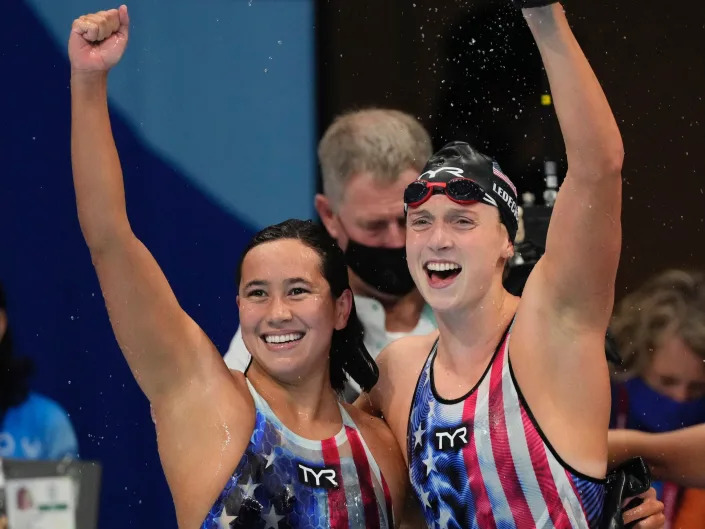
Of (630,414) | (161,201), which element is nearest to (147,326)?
(161,201)

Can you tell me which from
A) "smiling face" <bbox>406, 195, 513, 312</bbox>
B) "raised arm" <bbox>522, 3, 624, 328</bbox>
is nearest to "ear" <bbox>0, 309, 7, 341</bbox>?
"smiling face" <bbox>406, 195, 513, 312</bbox>

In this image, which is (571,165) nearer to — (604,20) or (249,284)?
(249,284)

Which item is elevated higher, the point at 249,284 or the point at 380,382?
the point at 249,284

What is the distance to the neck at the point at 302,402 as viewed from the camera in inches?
136

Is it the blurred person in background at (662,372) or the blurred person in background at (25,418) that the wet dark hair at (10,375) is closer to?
the blurred person in background at (25,418)

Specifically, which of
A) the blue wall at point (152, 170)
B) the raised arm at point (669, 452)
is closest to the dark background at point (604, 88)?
the blue wall at point (152, 170)

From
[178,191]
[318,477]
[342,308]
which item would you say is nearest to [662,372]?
[342,308]

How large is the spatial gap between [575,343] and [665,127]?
8.57 ft

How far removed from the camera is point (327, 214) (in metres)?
5.12

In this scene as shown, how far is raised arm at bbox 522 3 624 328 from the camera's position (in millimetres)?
2824

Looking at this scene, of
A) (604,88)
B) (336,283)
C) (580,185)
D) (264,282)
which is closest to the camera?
(580,185)

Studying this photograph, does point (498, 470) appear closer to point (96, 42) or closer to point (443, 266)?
point (443, 266)

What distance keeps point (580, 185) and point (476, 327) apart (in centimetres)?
66

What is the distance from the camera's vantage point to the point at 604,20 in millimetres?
5410
